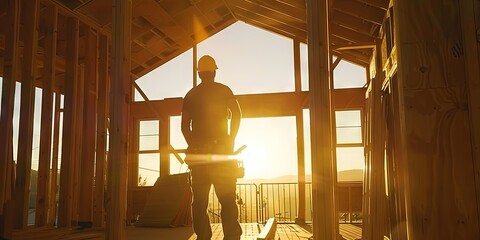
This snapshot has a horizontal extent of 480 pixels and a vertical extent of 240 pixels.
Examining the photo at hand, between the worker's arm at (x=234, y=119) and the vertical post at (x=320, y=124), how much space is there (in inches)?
74.3

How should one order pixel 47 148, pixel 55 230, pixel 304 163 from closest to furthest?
pixel 55 230 → pixel 47 148 → pixel 304 163

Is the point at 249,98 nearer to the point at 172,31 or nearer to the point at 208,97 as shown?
the point at 172,31

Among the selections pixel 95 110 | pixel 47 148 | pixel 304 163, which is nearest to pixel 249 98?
pixel 304 163

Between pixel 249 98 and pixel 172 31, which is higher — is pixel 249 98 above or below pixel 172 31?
below

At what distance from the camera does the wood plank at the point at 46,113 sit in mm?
8188

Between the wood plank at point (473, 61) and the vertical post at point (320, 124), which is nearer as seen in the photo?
the wood plank at point (473, 61)

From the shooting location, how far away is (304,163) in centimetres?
1105

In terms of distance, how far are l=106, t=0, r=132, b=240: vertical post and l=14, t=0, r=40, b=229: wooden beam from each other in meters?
4.45

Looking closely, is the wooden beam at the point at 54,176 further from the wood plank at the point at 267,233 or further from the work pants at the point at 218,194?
the work pants at the point at 218,194

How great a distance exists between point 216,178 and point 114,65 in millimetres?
1578

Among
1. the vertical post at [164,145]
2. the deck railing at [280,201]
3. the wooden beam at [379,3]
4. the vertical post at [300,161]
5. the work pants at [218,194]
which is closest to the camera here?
the work pants at [218,194]

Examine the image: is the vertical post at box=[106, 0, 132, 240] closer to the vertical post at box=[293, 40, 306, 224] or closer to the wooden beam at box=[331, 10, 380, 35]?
the wooden beam at box=[331, 10, 380, 35]

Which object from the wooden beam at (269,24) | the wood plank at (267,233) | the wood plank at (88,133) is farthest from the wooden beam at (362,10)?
the wood plank at (88,133)

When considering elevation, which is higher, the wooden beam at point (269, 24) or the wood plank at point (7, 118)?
the wooden beam at point (269, 24)
